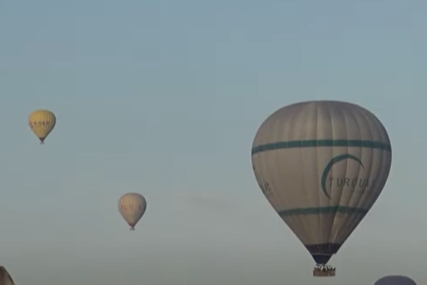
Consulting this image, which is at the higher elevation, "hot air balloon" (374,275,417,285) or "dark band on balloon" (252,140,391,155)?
"dark band on balloon" (252,140,391,155)

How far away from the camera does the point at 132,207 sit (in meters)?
93.4

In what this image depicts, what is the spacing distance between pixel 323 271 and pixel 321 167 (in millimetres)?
6793

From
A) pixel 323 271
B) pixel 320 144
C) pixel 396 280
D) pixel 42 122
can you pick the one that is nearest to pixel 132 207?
pixel 42 122

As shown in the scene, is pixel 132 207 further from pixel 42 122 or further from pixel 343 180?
pixel 343 180

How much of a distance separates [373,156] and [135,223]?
35714 millimetres

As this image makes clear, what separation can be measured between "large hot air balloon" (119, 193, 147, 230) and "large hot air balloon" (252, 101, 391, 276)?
104 feet

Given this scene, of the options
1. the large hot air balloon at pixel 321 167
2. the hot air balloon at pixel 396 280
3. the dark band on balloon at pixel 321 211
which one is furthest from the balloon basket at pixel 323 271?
the hot air balloon at pixel 396 280

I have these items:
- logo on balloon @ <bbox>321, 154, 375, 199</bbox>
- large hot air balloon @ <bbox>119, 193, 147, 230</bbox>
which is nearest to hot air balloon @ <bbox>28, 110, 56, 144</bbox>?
large hot air balloon @ <bbox>119, 193, 147, 230</bbox>

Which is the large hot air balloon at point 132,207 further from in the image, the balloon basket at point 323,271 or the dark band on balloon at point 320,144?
the dark band on balloon at point 320,144

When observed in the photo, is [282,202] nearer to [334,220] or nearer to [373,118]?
[334,220]

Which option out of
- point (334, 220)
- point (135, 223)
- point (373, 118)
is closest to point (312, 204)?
point (334, 220)

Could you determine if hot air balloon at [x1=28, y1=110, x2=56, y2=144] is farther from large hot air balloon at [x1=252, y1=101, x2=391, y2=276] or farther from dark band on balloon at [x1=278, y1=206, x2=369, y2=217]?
dark band on balloon at [x1=278, y1=206, x2=369, y2=217]

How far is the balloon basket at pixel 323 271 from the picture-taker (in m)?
61.7

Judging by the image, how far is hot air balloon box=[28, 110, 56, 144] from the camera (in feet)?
286
